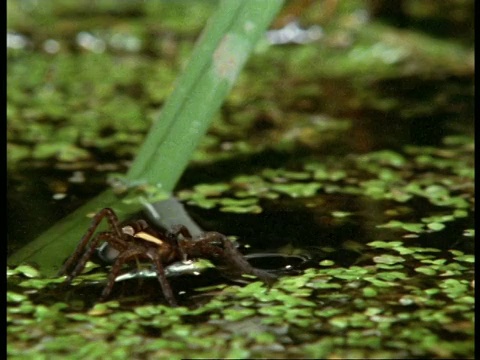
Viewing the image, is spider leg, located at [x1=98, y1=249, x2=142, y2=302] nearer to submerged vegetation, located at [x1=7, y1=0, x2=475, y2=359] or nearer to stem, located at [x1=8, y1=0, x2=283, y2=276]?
submerged vegetation, located at [x1=7, y1=0, x2=475, y2=359]

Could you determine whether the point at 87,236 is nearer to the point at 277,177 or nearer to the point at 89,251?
the point at 89,251

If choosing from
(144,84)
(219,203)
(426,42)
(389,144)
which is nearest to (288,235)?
(219,203)

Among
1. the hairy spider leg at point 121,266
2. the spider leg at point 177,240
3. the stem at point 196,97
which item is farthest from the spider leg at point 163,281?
the stem at point 196,97

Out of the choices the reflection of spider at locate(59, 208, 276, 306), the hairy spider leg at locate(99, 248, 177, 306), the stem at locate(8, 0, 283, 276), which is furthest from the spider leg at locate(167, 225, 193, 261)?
the stem at locate(8, 0, 283, 276)

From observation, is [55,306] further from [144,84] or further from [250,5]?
[144,84]

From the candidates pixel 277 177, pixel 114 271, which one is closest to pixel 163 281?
pixel 114 271
